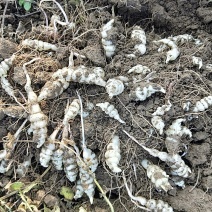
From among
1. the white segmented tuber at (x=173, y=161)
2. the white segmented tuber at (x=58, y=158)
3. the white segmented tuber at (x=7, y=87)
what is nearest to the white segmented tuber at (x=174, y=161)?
the white segmented tuber at (x=173, y=161)

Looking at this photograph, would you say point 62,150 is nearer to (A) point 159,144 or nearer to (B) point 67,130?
(B) point 67,130

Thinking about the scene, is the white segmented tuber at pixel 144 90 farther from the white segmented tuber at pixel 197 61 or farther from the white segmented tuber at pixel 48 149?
the white segmented tuber at pixel 48 149

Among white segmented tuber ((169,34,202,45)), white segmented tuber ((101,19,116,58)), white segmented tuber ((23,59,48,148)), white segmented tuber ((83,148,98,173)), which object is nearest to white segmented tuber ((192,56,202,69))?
white segmented tuber ((169,34,202,45))

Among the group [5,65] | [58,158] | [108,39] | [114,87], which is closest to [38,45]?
[5,65]

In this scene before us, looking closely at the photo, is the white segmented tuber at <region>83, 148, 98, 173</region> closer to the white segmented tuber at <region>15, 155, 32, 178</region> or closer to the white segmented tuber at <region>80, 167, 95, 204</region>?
the white segmented tuber at <region>80, 167, 95, 204</region>

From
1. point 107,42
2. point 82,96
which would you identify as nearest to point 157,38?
point 107,42

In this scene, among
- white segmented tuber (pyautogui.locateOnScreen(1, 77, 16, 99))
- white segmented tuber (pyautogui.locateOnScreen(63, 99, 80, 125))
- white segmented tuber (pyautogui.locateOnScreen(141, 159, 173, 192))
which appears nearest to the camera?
white segmented tuber (pyautogui.locateOnScreen(141, 159, 173, 192))
